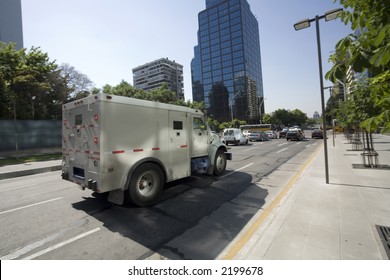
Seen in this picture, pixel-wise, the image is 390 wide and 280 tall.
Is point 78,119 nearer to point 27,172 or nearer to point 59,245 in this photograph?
point 59,245

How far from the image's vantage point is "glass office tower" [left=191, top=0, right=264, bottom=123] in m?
97.9

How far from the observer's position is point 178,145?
21.2 ft

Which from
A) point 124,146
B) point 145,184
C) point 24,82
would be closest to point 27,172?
point 145,184

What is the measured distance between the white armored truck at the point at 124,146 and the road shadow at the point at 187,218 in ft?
1.64

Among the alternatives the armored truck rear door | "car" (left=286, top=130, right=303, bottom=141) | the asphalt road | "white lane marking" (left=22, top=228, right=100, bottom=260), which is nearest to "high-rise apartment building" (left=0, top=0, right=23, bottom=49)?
"car" (left=286, top=130, right=303, bottom=141)

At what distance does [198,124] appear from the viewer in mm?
7574

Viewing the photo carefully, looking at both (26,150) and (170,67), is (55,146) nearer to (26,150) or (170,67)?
(26,150)

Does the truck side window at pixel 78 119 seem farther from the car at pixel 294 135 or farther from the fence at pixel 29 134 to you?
the car at pixel 294 135

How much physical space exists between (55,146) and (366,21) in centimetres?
2376

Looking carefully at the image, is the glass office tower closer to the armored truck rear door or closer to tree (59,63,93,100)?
tree (59,63,93,100)

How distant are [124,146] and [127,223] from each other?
172 cm

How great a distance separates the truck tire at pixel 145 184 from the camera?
520 centimetres

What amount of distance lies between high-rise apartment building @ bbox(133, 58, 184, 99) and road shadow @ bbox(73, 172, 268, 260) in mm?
121463
